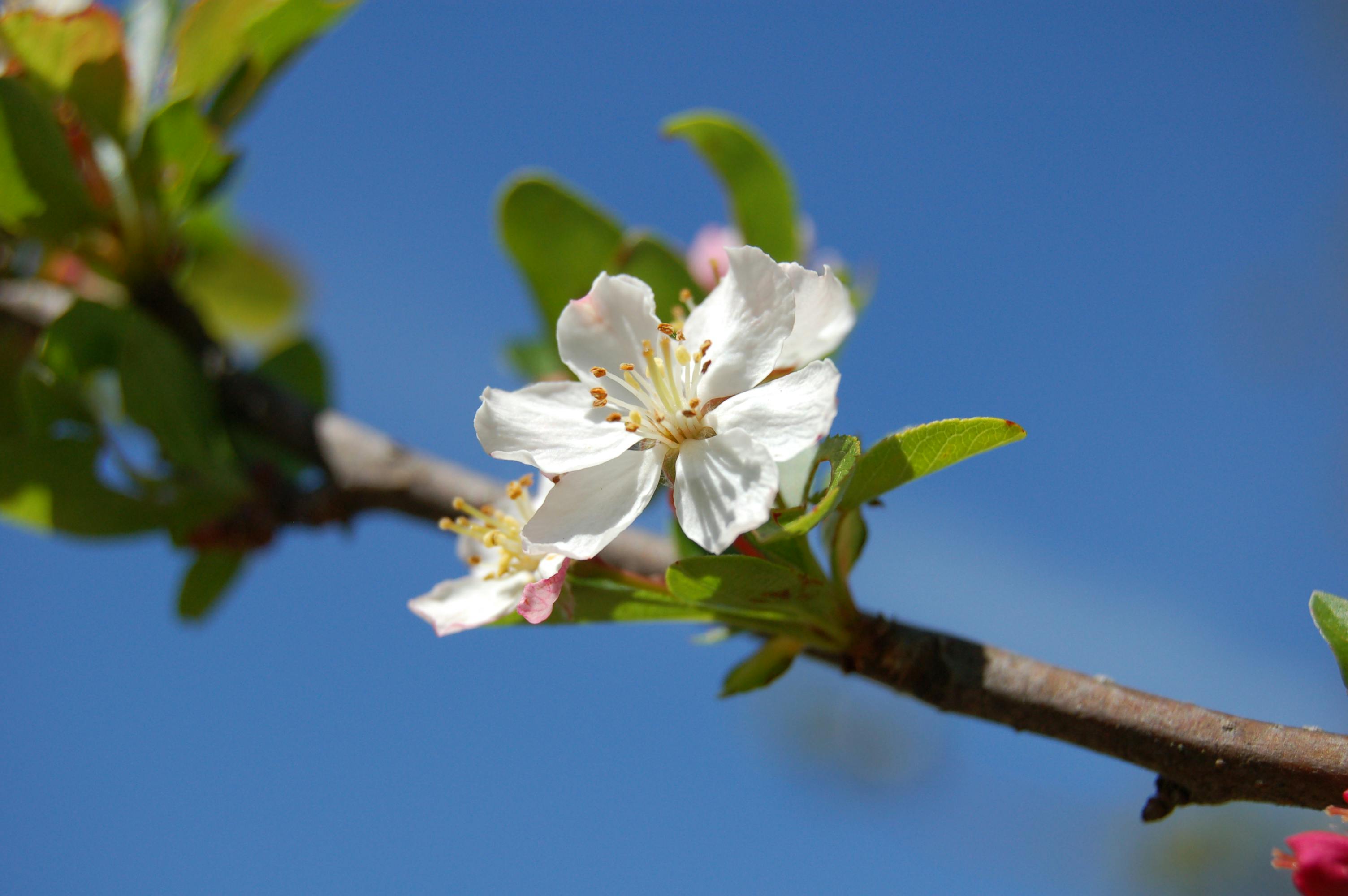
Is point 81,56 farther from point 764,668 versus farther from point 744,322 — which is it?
point 764,668

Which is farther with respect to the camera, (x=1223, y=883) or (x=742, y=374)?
(x=1223, y=883)

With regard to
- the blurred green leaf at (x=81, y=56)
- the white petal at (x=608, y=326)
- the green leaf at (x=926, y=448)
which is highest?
the blurred green leaf at (x=81, y=56)

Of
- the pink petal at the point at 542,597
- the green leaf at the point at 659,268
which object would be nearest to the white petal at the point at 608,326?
the pink petal at the point at 542,597

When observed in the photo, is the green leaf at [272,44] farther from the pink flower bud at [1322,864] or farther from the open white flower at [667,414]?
the pink flower bud at [1322,864]

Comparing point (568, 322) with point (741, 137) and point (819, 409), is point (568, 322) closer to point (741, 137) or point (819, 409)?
point (819, 409)

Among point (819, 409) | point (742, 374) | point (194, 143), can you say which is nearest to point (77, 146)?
point (194, 143)

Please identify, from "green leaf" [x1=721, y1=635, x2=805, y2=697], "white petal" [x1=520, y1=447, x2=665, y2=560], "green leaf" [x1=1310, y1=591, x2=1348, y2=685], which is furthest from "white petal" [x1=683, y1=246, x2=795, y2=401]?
"green leaf" [x1=1310, y1=591, x2=1348, y2=685]

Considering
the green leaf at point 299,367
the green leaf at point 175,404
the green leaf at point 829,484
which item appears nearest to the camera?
the green leaf at point 829,484

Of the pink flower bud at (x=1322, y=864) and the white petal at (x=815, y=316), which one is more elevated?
the white petal at (x=815, y=316)
